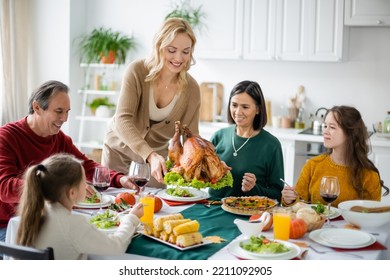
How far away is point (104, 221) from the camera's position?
6.27ft

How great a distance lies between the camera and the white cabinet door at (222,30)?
4.28 metres

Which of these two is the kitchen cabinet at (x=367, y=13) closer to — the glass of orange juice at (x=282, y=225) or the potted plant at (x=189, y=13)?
the potted plant at (x=189, y=13)

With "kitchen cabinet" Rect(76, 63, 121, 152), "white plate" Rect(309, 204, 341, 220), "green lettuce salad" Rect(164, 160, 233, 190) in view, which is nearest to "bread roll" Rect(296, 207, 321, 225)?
"white plate" Rect(309, 204, 341, 220)

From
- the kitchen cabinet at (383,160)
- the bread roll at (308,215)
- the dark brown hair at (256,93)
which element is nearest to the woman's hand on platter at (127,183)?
the dark brown hair at (256,93)

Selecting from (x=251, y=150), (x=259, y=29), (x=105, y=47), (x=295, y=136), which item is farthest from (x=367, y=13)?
(x=105, y=47)

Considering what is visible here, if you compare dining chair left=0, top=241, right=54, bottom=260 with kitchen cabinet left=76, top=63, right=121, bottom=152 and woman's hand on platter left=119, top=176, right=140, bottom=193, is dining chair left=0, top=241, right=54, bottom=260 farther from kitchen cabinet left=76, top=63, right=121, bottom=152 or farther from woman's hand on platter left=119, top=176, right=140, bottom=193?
kitchen cabinet left=76, top=63, right=121, bottom=152

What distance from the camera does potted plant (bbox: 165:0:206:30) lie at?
14.4 feet

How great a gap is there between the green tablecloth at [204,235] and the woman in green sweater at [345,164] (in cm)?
50

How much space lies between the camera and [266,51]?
4.24m

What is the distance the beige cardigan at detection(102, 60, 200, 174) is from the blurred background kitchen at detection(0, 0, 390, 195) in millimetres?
1498

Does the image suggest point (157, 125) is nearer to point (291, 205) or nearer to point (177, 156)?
point (177, 156)

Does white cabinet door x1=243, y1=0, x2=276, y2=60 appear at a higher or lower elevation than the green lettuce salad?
higher

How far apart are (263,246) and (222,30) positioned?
9.57ft
